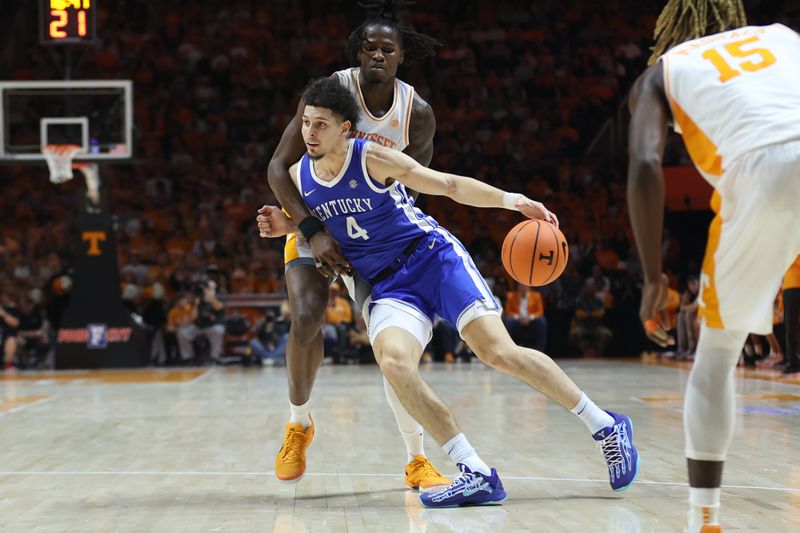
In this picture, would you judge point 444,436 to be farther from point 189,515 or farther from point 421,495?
point 189,515

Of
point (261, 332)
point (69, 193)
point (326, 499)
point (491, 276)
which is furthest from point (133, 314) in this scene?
point (326, 499)

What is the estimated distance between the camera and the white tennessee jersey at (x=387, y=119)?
4668 millimetres

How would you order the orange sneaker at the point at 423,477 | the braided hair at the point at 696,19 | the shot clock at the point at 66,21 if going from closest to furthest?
the braided hair at the point at 696,19 < the orange sneaker at the point at 423,477 < the shot clock at the point at 66,21

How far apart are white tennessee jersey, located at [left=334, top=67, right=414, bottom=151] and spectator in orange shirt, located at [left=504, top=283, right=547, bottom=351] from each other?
9940 millimetres

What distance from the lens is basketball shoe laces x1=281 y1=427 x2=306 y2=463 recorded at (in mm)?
4488

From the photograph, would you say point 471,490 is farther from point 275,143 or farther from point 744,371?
point 275,143

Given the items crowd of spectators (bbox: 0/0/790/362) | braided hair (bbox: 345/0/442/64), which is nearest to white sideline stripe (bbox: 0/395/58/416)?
braided hair (bbox: 345/0/442/64)

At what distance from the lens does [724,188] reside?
275 centimetres

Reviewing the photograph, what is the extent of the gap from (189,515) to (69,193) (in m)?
15.1

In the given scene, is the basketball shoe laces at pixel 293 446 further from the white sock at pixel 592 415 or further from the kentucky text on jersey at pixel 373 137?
the kentucky text on jersey at pixel 373 137

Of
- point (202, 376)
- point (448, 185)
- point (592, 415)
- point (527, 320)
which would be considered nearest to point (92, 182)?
point (202, 376)

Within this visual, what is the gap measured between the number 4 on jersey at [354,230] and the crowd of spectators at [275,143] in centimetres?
1016

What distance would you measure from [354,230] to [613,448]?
Answer: 1.41 metres

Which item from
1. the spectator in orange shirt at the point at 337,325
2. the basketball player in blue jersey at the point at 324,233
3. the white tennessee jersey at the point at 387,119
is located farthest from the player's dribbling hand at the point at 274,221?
the spectator in orange shirt at the point at 337,325
